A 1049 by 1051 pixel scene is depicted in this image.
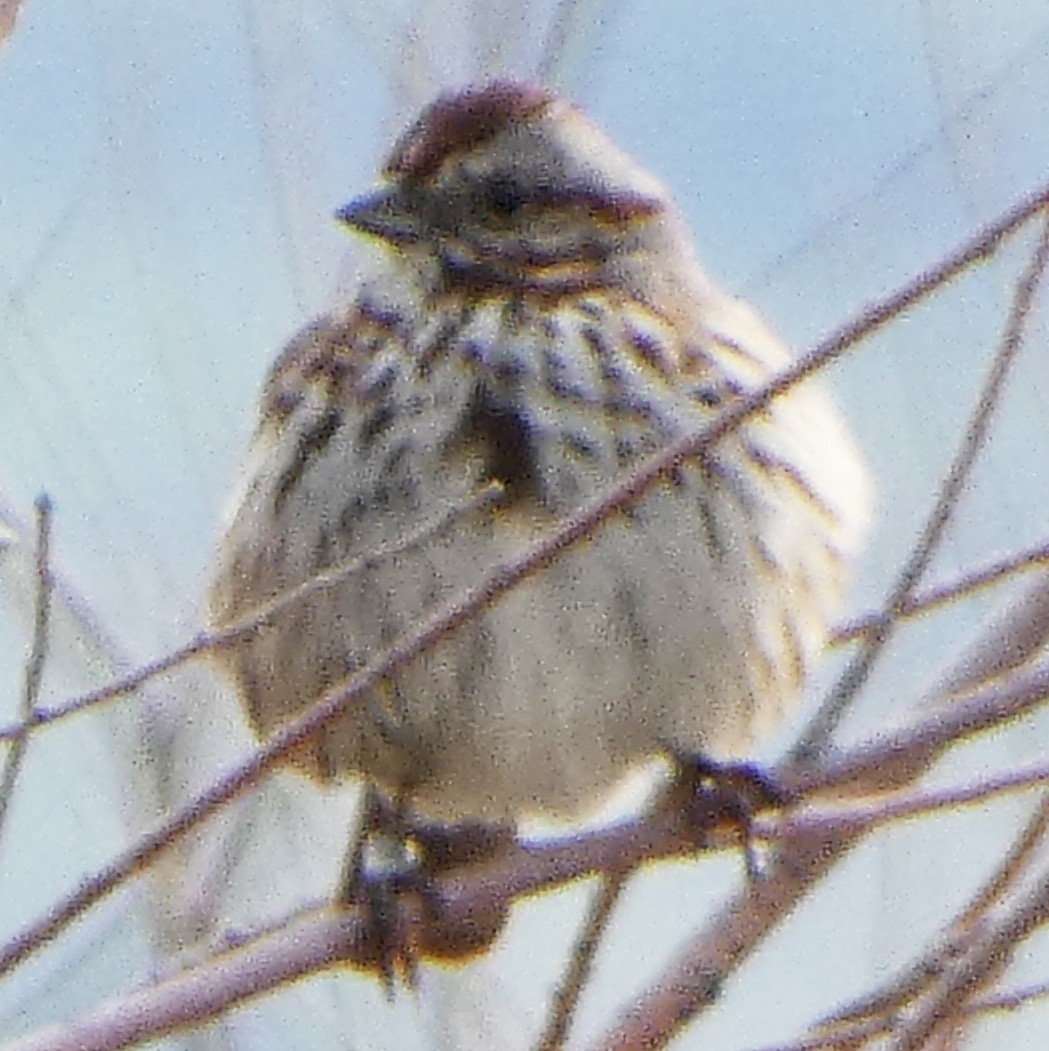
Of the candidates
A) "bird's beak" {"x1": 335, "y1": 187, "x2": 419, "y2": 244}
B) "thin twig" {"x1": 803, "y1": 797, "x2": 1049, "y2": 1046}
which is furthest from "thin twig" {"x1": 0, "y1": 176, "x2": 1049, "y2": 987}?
"bird's beak" {"x1": 335, "y1": 187, "x2": 419, "y2": 244}

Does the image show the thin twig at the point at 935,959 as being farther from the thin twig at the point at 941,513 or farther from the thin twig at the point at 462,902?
the thin twig at the point at 941,513

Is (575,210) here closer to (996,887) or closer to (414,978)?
(414,978)

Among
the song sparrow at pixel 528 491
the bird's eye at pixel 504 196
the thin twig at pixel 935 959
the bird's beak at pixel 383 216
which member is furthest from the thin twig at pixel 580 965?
the bird's eye at pixel 504 196

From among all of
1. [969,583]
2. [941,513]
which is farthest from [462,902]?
[941,513]

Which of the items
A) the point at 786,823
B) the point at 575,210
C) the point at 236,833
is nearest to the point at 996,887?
the point at 786,823

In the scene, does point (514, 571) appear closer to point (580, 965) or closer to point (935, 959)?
point (580, 965)

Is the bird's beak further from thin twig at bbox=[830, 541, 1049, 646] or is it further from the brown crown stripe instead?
thin twig at bbox=[830, 541, 1049, 646]
